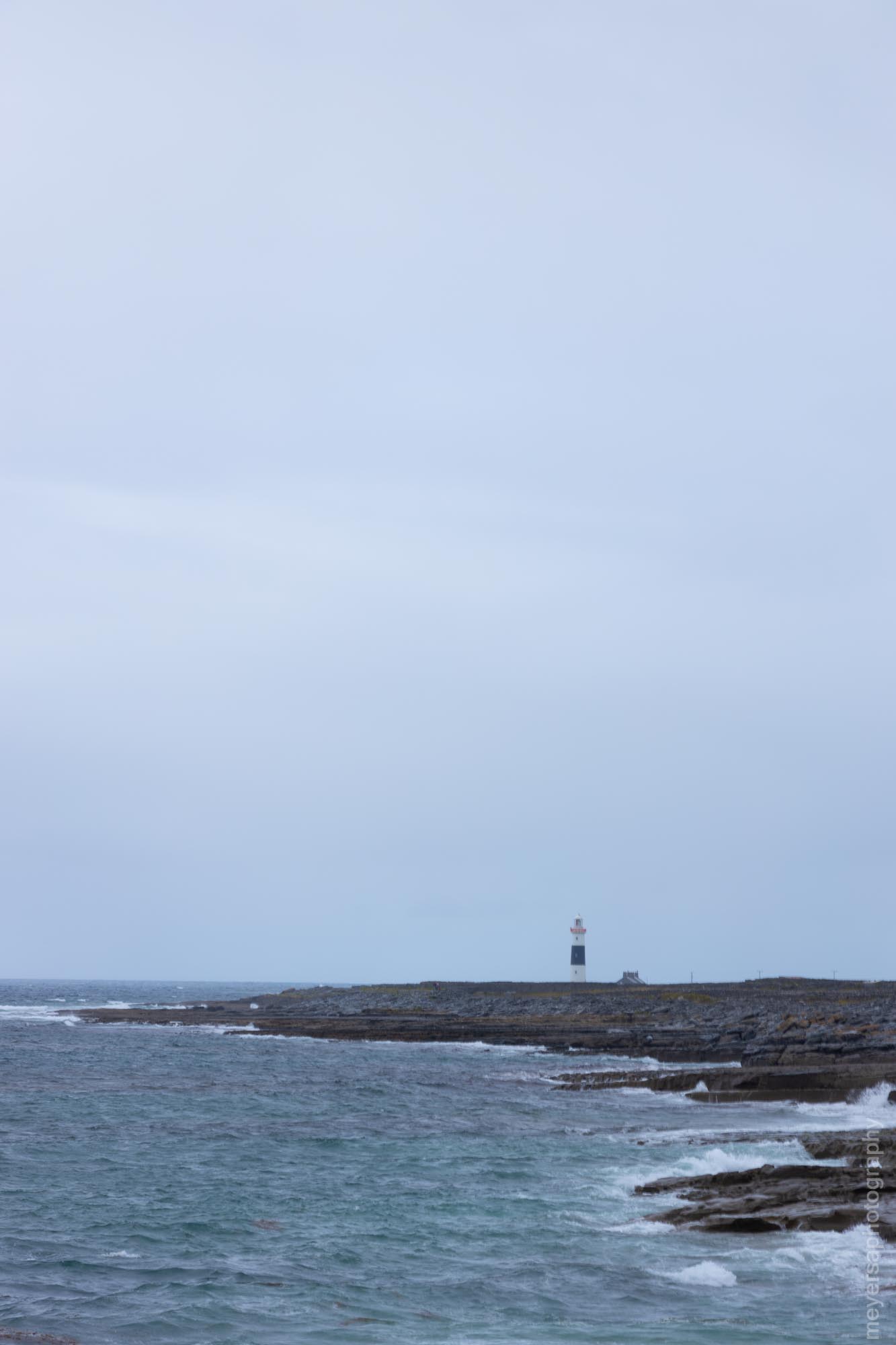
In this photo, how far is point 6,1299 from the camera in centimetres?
1622

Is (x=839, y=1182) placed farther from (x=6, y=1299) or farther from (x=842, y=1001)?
(x=842, y=1001)

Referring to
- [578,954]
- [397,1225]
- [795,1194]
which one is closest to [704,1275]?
[795,1194]

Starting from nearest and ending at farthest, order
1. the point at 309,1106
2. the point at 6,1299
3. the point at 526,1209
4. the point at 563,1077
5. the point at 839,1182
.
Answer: the point at 6,1299 < the point at 839,1182 < the point at 526,1209 < the point at 309,1106 < the point at 563,1077

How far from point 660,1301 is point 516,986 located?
9431 centimetres

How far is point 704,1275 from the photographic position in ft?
56.6

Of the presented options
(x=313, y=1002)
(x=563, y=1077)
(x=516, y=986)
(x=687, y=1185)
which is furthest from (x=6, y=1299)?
(x=516, y=986)

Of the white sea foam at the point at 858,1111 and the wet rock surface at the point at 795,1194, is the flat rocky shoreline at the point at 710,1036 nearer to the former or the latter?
the wet rock surface at the point at 795,1194

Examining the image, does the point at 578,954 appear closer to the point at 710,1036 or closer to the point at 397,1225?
the point at 710,1036

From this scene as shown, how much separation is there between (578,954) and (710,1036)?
53663 millimetres

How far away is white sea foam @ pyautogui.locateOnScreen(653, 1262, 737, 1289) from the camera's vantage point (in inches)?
670

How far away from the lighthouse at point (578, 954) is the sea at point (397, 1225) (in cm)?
6510

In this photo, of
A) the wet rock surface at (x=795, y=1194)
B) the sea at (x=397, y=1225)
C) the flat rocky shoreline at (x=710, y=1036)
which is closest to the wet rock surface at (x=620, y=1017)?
the flat rocky shoreline at (x=710, y=1036)

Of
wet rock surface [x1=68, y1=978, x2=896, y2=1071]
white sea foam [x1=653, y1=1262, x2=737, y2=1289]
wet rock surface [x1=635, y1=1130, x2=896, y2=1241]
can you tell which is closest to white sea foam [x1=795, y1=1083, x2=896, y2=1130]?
wet rock surface [x1=68, y1=978, x2=896, y2=1071]

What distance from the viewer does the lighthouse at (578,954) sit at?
106125 millimetres
